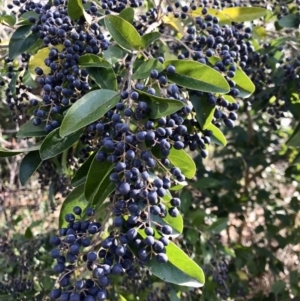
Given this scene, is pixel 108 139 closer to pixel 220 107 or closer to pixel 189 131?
pixel 189 131

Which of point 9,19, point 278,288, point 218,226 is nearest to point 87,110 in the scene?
point 9,19

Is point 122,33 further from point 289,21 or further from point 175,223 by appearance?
point 289,21

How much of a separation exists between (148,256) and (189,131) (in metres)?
0.40

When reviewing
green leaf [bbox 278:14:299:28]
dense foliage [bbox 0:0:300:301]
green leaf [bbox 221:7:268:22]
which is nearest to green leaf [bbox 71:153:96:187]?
dense foliage [bbox 0:0:300:301]

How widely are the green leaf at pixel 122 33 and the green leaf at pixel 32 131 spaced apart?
1.00ft

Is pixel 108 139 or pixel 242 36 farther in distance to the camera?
pixel 242 36

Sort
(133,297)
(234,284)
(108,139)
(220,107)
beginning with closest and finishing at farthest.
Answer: (108,139)
(220,107)
(133,297)
(234,284)

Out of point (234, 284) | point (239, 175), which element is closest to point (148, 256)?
point (234, 284)

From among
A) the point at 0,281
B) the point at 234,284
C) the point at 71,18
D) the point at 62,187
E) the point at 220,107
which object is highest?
the point at 71,18

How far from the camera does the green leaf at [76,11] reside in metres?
1.21

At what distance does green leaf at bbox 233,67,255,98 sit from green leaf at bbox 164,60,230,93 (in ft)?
0.85

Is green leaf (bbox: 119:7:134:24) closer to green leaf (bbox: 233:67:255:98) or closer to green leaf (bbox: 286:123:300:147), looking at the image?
green leaf (bbox: 233:67:255:98)

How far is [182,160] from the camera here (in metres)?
1.15

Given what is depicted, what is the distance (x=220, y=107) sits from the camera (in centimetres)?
134
